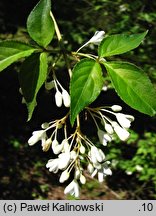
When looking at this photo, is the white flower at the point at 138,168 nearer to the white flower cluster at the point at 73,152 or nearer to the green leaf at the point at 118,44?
the white flower cluster at the point at 73,152

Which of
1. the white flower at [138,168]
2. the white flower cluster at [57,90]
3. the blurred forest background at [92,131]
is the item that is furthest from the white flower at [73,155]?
the white flower at [138,168]

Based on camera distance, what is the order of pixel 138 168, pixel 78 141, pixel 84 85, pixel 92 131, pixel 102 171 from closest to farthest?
pixel 84 85
pixel 78 141
pixel 102 171
pixel 138 168
pixel 92 131

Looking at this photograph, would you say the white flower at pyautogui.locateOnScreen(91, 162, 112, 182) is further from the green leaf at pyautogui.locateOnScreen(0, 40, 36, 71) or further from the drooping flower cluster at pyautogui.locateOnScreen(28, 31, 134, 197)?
the green leaf at pyautogui.locateOnScreen(0, 40, 36, 71)

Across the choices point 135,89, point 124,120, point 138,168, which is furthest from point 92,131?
point 135,89

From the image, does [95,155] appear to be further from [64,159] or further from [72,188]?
[72,188]

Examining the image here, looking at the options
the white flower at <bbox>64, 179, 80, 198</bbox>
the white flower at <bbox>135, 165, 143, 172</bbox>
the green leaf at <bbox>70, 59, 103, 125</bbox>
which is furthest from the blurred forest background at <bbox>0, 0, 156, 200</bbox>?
the green leaf at <bbox>70, 59, 103, 125</bbox>
